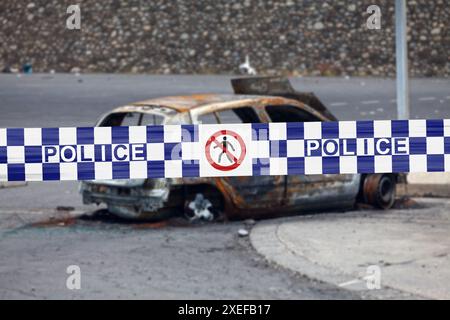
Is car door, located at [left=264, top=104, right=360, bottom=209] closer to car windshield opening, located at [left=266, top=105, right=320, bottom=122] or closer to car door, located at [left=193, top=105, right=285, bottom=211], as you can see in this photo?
car windshield opening, located at [left=266, top=105, right=320, bottom=122]

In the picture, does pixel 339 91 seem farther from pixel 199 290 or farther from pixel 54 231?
pixel 199 290

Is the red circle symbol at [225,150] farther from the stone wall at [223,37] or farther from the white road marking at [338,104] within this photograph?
the stone wall at [223,37]

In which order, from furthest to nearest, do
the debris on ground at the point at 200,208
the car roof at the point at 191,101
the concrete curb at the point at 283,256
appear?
the car roof at the point at 191,101
the debris on ground at the point at 200,208
the concrete curb at the point at 283,256

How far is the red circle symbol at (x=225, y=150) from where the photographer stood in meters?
11.0

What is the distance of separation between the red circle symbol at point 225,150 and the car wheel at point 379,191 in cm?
237

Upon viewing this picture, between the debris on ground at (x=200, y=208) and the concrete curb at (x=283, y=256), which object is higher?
the debris on ground at (x=200, y=208)

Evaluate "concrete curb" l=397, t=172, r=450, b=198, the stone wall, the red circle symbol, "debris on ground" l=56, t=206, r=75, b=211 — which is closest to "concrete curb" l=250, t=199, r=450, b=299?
the red circle symbol

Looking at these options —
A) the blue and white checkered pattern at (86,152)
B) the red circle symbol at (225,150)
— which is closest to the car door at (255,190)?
the red circle symbol at (225,150)

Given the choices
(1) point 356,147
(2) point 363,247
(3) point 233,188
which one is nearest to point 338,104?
(3) point 233,188

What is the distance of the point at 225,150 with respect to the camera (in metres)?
11.2

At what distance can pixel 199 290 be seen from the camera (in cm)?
895

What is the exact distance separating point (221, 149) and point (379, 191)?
2.65 m

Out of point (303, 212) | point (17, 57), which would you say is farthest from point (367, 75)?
point (303, 212)

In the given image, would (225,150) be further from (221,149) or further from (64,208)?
(64,208)
